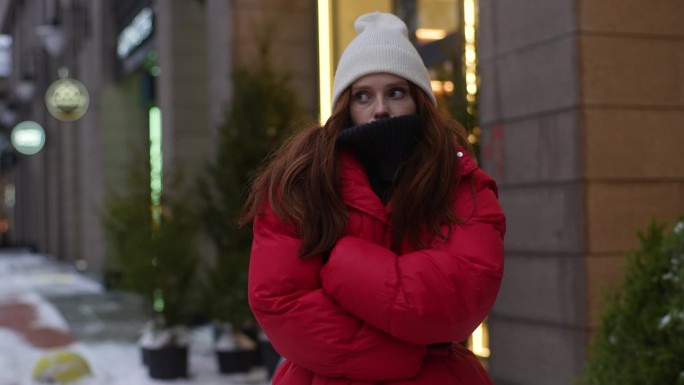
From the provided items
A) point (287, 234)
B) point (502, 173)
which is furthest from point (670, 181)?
point (287, 234)

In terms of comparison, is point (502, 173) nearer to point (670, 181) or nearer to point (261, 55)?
point (670, 181)

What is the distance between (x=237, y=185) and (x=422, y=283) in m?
6.98

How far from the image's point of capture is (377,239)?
2.24m

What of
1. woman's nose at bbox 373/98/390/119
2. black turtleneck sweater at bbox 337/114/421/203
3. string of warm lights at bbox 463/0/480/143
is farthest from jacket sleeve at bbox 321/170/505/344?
string of warm lights at bbox 463/0/480/143

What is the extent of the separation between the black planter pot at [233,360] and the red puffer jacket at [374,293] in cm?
670

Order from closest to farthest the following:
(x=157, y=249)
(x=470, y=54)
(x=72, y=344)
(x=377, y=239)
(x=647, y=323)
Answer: (x=377, y=239) → (x=647, y=323) → (x=470, y=54) → (x=157, y=249) → (x=72, y=344)

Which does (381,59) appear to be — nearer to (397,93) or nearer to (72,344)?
(397,93)

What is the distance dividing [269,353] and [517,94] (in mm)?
3571

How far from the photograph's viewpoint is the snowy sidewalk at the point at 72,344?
877 centimetres

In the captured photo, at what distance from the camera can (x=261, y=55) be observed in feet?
31.8

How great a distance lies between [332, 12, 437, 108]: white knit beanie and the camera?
93.7 inches

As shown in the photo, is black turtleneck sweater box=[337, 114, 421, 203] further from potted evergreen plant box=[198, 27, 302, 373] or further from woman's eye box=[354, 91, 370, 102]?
potted evergreen plant box=[198, 27, 302, 373]

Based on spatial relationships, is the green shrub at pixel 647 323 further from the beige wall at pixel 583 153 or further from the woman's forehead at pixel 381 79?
the beige wall at pixel 583 153

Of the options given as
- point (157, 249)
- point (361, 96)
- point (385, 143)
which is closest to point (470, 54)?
point (157, 249)
